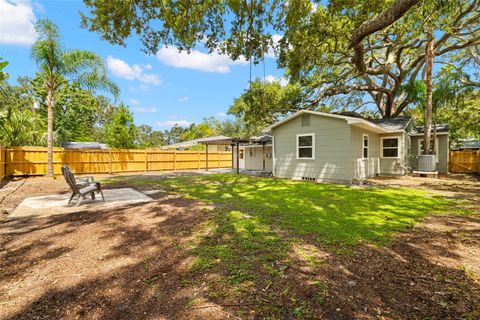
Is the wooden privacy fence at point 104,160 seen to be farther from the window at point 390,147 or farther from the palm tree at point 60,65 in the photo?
the window at point 390,147

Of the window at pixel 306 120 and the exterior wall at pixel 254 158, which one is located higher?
the window at pixel 306 120

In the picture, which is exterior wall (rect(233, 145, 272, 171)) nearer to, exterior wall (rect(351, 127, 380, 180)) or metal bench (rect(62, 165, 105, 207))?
exterior wall (rect(351, 127, 380, 180))

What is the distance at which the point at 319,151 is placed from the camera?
1077cm

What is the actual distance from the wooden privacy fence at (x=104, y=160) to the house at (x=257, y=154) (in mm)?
3340

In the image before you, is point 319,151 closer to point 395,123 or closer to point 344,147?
point 344,147

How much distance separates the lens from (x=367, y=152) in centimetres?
1177

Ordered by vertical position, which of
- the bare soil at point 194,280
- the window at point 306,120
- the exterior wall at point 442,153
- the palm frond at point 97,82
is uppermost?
the palm frond at point 97,82

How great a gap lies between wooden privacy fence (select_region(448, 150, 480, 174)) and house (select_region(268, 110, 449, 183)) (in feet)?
7.41

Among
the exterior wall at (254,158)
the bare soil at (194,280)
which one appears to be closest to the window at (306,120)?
the exterior wall at (254,158)

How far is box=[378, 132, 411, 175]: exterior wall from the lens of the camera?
12.7 meters

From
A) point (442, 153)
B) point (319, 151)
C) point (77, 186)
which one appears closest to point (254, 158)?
point (319, 151)

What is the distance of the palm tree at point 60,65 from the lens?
10570mm

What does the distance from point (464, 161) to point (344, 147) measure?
454 inches

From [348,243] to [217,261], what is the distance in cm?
201
